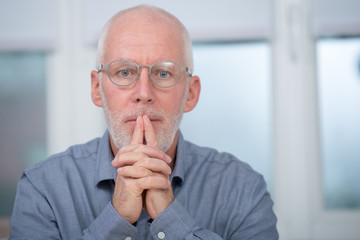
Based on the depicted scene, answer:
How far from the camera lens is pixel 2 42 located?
250cm

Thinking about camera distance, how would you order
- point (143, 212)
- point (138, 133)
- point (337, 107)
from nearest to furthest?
point (138, 133)
point (143, 212)
point (337, 107)

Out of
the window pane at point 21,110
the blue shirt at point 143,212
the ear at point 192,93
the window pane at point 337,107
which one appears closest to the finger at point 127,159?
the blue shirt at point 143,212

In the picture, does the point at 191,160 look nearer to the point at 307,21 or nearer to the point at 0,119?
the point at 307,21

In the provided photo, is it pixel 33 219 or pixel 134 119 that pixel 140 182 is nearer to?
pixel 134 119

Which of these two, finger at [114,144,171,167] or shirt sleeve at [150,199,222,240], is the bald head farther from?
shirt sleeve at [150,199,222,240]

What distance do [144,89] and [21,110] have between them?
165 centimetres

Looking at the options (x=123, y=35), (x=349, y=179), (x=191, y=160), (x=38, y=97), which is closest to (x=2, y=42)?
(x=38, y=97)

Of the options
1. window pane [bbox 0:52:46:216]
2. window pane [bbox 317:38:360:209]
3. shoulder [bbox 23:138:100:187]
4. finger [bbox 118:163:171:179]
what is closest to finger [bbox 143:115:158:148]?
finger [bbox 118:163:171:179]

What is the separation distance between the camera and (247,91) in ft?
8.41

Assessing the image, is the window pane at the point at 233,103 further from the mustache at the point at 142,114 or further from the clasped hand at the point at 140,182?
the clasped hand at the point at 140,182

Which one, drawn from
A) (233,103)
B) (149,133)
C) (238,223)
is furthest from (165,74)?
(233,103)

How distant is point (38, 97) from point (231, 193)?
1.74m

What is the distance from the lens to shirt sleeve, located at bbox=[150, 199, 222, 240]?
1123 mm

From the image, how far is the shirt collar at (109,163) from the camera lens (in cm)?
133
